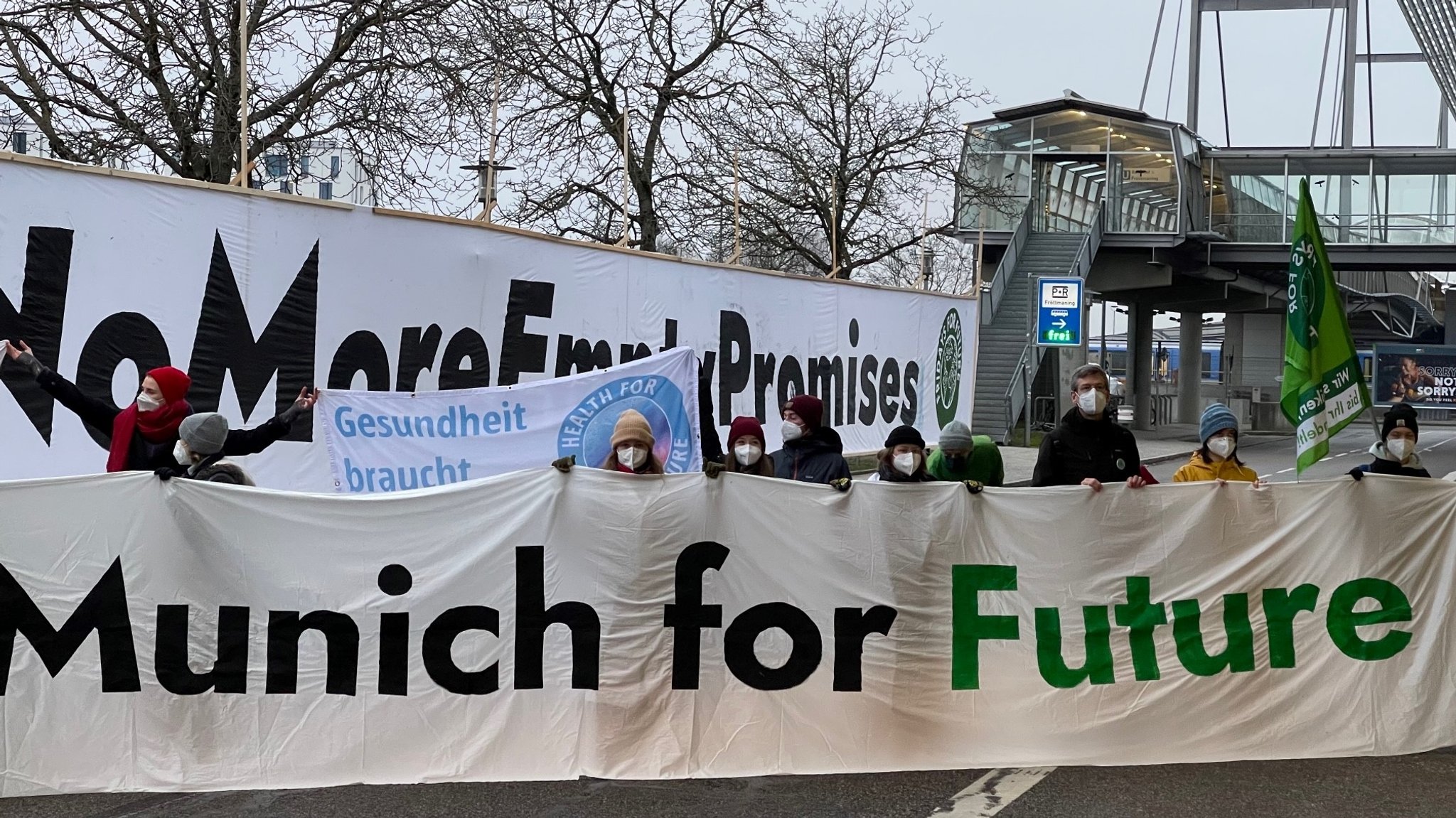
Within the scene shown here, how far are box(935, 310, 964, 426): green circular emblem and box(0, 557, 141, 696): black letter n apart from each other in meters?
14.2

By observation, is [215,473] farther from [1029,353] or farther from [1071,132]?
[1071,132]

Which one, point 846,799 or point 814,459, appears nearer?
point 846,799

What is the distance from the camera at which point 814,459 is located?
7.62 meters

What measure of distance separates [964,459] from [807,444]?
825 mm

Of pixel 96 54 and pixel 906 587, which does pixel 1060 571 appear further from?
pixel 96 54

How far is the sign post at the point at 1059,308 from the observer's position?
81.8 ft

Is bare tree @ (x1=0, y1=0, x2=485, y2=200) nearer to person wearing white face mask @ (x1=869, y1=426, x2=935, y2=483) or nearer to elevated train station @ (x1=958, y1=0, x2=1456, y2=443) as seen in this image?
person wearing white face mask @ (x1=869, y1=426, x2=935, y2=483)

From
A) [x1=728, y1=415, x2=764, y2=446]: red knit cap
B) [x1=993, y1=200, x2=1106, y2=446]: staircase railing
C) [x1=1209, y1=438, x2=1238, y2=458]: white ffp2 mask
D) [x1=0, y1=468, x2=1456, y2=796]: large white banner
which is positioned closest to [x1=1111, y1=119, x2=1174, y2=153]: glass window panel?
[x1=993, y1=200, x2=1106, y2=446]: staircase railing

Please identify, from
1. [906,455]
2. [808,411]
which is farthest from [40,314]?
[906,455]

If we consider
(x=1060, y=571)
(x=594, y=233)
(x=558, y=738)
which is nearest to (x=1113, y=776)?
(x=1060, y=571)

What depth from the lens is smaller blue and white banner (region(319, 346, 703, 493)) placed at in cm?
779

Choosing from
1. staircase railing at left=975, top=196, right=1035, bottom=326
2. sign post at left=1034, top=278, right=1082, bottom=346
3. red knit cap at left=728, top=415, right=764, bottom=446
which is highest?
staircase railing at left=975, top=196, right=1035, bottom=326

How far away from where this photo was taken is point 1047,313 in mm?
25141

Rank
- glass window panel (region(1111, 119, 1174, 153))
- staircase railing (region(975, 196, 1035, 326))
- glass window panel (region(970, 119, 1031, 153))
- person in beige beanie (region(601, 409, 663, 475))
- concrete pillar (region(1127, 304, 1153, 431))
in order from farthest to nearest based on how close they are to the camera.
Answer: concrete pillar (region(1127, 304, 1153, 431))
glass window panel (region(970, 119, 1031, 153))
glass window panel (region(1111, 119, 1174, 153))
staircase railing (region(975, 196, 1035, 326))
person in beige beanie (region(601, 409, 663, 475))
